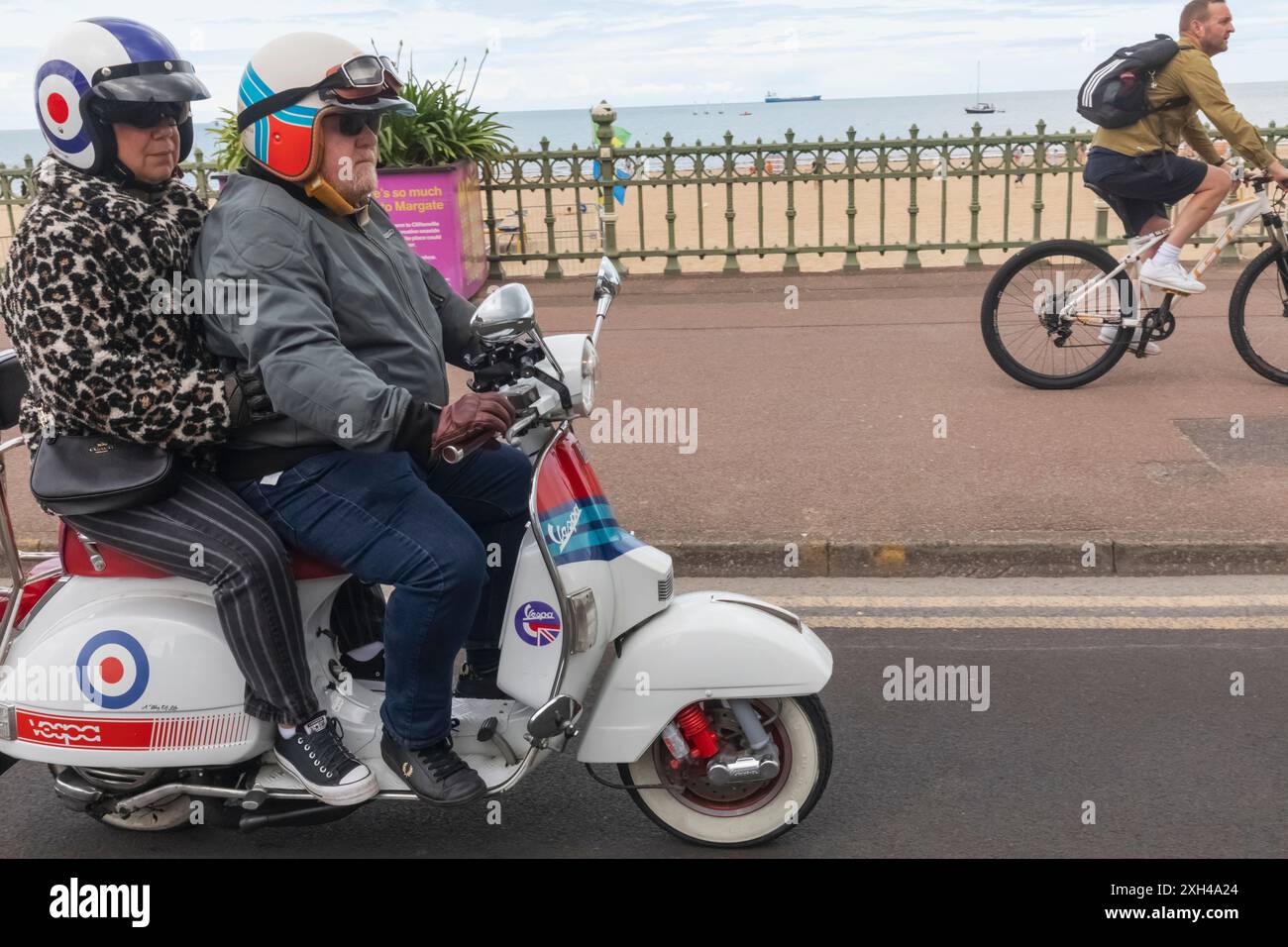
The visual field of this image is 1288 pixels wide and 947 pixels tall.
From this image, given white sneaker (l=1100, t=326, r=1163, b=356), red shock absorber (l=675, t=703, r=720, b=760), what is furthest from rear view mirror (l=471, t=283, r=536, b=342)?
white sneaker (l=1100, t=326, r=1163, b=356)

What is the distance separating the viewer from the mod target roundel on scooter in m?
3.37

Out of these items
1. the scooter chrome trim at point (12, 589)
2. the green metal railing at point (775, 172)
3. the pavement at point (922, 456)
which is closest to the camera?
the scooter chrome trim at point (12, 589)

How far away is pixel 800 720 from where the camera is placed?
354cm

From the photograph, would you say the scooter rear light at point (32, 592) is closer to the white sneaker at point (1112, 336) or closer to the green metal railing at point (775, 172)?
the white sneaker at point (1112, 336)

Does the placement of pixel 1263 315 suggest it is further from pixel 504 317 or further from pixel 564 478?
pixel 504 317

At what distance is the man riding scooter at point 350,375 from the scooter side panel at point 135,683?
0.34 m

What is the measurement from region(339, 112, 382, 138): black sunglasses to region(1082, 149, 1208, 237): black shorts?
564cm

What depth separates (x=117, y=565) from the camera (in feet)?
11.3

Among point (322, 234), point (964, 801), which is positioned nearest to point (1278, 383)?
point (964, 801)

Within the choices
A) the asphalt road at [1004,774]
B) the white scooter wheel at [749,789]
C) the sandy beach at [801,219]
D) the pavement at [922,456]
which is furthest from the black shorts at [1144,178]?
the white scooter wheel at [749,789]

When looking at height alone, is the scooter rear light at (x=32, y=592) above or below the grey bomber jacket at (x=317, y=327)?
below

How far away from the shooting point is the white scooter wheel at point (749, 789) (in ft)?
11.7

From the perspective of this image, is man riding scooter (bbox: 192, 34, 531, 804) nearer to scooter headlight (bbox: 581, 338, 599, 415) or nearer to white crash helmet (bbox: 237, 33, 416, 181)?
white crash helmet (bbox: 237, 33, 416, 181)
